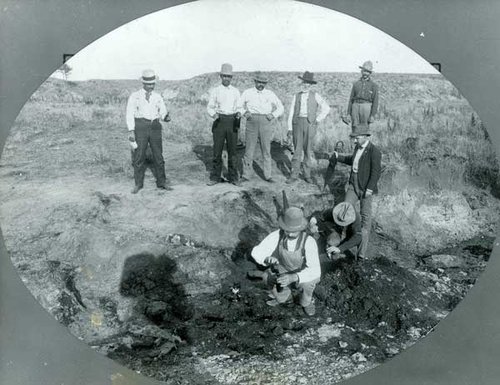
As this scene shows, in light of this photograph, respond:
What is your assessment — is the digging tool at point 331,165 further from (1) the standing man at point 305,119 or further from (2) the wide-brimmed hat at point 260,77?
(2) the wide-brimmed hat at point 260,77

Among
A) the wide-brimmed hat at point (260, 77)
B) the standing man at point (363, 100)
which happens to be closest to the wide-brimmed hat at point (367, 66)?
the standing man at point (363, 100)

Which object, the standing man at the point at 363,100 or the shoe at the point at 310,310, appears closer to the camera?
the shoe at the point at 310,310

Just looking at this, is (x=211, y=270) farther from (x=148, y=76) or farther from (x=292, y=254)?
(x=148, y=76)

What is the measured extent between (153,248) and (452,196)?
359 centimetres

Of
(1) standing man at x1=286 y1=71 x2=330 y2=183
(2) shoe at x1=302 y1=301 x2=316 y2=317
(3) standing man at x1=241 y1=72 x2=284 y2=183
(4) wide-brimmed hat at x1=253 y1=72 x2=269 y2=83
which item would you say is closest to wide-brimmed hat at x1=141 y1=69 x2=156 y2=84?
(3) standing man at x1=241 y1=72 x2=284 y2=183

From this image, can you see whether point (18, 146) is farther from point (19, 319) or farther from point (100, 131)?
point (19, 319)

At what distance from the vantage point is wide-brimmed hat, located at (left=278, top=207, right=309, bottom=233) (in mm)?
4895

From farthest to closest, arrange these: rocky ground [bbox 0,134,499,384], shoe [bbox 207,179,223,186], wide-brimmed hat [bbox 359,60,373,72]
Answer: shoe [bbox 207,179,223,186]
wide-brimmed hat [bbox 359,60,373,72]
rocky ground [bbox 0,134,499,384]

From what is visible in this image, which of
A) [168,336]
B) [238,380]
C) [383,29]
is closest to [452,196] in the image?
[383,29]

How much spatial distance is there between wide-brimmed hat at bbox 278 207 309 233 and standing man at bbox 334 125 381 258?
723mm

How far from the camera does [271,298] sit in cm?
512

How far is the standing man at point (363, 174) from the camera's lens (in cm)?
526

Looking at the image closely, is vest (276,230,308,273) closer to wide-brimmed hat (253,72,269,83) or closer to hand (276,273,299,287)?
hand (276,273,299,287)

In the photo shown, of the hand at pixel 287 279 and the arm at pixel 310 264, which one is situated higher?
the arm at pixel 310 264
